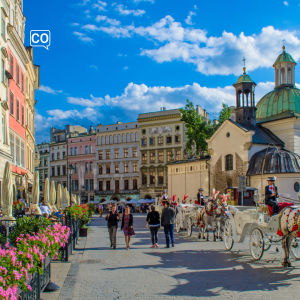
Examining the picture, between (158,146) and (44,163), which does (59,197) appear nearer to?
(158,146)

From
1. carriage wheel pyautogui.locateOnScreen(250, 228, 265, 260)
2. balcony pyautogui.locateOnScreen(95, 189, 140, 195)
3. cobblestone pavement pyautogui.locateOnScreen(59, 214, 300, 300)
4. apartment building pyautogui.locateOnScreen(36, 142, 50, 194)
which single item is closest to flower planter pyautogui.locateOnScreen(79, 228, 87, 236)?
cobblestone pavement pyautogui.locateOnScreen(59, 214, 300, 300)

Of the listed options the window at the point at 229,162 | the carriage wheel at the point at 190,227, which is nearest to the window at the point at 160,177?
the window at the point at 229,162

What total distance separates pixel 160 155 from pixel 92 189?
17.4m

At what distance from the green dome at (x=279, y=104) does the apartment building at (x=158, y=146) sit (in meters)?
24.6

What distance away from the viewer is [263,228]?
11.1 m

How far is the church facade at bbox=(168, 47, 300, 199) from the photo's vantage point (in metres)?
35.8

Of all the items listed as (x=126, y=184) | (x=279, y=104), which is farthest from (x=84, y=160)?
(x=279, y=104)

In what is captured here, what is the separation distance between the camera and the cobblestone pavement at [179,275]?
25.5ft

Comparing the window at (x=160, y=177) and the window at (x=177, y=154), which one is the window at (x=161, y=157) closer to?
the window at (x=160, y=177)

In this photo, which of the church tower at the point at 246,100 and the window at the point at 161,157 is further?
the window at the point at 161,157

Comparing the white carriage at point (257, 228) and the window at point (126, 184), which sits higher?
the window at point (126, 184)

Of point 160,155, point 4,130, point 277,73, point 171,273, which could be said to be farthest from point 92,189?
point 171,273

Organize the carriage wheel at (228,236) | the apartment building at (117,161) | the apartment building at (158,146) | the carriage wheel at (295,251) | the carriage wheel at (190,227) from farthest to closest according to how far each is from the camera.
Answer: the apartment building at (117,161) < the apartment building at (158,146) < the carriage wheel at (190,227) < the carriage wheel at (228,236) < the carriage wheel at (295,251)

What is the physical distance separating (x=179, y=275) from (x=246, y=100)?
35854 millimetres
